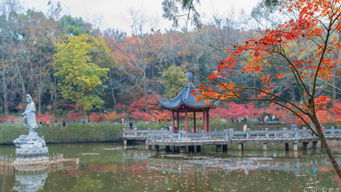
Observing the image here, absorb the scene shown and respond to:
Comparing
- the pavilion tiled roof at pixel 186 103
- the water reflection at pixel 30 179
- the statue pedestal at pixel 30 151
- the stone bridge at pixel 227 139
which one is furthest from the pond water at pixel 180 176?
the pavilion tiled roof at pixel 186 103

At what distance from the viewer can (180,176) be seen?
43.9 feet

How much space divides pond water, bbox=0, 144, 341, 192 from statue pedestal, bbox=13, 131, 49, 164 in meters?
1.61

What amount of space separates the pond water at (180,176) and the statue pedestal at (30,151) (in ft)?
5.29

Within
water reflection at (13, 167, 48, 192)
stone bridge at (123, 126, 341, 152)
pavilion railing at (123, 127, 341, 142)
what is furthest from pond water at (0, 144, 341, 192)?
pavilion railing at (123, 127, 341, 142)

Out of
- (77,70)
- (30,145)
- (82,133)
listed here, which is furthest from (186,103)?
(77,70)

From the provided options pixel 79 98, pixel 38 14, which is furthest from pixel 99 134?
pixel 38 14

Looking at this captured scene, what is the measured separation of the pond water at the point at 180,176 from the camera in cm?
1143

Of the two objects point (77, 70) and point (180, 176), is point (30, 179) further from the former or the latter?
point (77, 70)

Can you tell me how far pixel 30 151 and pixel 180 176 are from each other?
8193mm

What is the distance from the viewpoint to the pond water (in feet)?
37.5

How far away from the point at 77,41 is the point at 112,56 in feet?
18.4

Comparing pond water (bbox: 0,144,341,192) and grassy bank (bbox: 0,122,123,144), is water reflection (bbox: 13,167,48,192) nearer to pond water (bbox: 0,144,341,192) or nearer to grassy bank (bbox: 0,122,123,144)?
pond water (bbox: 0,144,341,192)

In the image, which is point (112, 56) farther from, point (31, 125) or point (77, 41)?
point (31, 125)

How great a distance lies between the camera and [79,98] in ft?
105
